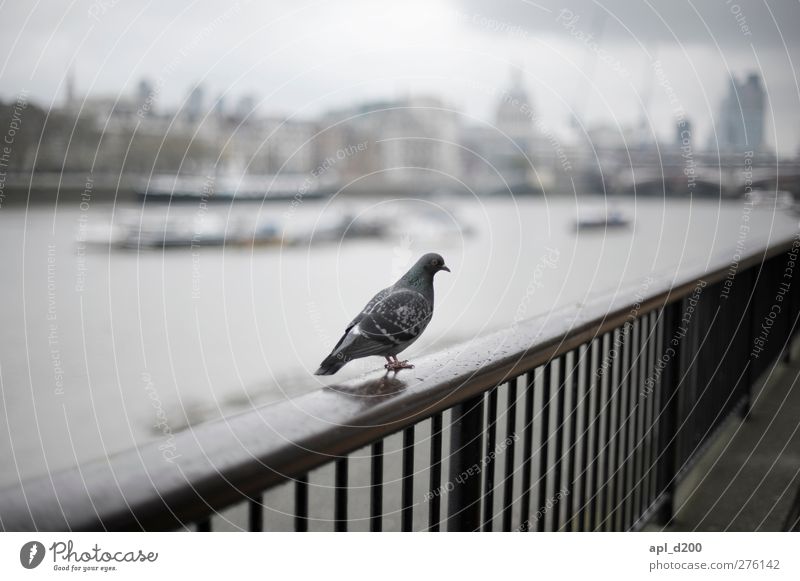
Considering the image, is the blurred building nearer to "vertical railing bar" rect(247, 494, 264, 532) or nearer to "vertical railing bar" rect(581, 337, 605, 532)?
"vertical railing bar" rect(581, 337, 605, 532)

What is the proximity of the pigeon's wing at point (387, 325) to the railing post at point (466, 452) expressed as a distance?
0.10m

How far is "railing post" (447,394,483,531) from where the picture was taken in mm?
707

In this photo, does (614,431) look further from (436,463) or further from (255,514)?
(255,514)

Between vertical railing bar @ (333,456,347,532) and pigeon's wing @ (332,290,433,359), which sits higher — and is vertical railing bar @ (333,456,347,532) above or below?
below

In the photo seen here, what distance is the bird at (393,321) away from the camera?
721 millimetres

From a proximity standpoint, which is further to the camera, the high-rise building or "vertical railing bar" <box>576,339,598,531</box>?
the high-rise building

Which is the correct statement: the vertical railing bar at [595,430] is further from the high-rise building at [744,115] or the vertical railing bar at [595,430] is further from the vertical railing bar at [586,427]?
the high-rise building at [744,115]

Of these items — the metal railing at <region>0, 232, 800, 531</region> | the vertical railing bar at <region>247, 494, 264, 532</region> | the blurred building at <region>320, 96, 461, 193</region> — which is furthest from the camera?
the blurred building at <region>320, 96, 461, 193</region>

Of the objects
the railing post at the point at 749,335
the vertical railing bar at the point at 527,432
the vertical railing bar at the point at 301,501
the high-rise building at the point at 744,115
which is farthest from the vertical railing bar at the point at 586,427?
the railing post at the point at 749,335

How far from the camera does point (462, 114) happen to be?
1265mm

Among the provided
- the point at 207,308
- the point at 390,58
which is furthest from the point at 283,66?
the point at 207,308

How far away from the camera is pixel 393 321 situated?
0.75 meters

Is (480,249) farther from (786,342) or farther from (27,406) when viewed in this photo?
(27,406)

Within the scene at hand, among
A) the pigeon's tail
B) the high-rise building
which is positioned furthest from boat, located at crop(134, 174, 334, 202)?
the high-rise building
